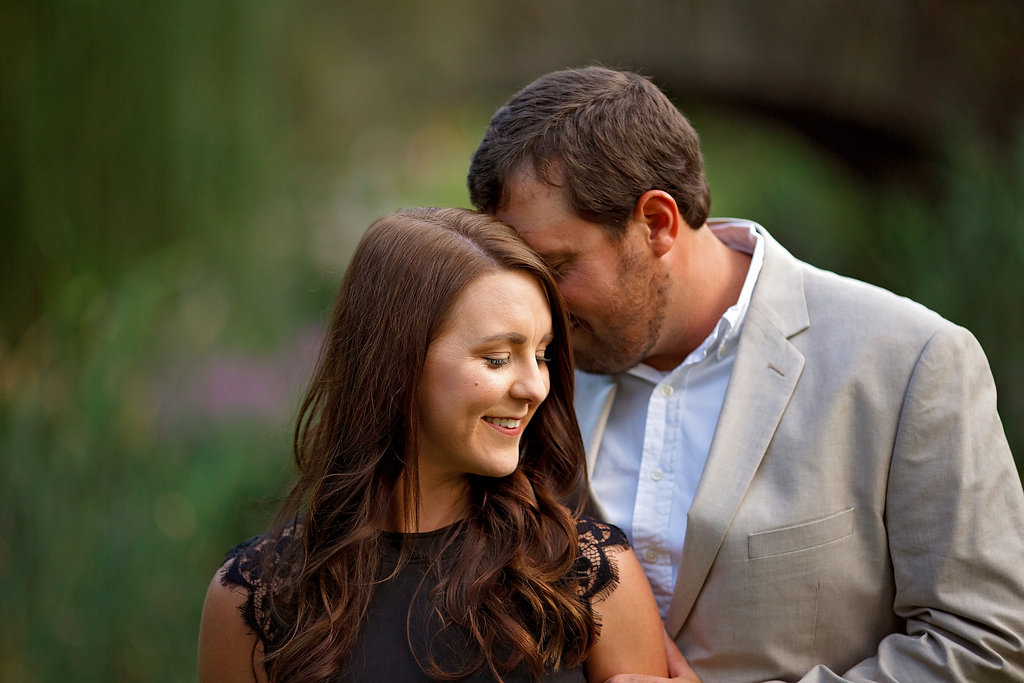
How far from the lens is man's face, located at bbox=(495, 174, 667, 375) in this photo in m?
1.81

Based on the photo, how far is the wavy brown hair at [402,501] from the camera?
4.98 ft

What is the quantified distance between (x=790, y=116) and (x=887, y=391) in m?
2.71

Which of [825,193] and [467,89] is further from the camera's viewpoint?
[467,89]

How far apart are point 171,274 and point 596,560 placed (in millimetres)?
2103

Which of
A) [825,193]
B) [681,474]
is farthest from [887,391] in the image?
[825,193]

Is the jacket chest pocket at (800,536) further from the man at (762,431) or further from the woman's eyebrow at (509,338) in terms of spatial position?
the woman's eyebrow at (509,338)

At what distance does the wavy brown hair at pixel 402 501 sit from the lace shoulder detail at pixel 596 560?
3 cm

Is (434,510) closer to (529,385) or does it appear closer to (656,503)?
(529,385)

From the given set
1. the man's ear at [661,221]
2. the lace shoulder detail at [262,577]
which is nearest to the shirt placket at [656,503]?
the man's ear at [661,221]

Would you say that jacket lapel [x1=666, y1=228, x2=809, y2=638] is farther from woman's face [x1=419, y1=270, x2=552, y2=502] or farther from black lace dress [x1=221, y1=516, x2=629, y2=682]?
woman's face [x1=419, y1=270, x2=552, y2=502]

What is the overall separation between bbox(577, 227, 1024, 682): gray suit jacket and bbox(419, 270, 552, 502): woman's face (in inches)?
15.8

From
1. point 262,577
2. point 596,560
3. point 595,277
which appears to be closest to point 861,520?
point 596,560

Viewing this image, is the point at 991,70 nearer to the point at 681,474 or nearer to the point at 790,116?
the point at 790,116

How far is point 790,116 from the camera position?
13.6 ft
